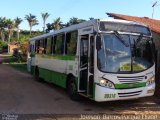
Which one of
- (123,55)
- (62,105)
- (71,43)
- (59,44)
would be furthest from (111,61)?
(59,44)

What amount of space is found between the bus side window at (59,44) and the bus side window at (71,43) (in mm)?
745

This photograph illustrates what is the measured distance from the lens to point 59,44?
624 inches

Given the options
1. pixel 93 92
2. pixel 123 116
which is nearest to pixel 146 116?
pixel 123 116

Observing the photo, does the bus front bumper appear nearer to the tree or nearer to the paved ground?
the paved ground

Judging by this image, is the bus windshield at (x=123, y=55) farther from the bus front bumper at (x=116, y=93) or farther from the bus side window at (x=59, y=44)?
the bus side window at (x=59, y=44)

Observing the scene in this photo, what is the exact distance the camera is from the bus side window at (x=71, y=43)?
13603mm

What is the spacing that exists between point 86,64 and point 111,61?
122 cm

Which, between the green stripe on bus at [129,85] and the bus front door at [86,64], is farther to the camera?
the bus front door at [86,64]

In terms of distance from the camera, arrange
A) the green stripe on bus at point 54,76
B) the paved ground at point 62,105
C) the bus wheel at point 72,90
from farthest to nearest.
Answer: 1. the green stripe on bus at point 54,76
2. the bus wheel at point 72,90
3. the paved ground at point 62,105

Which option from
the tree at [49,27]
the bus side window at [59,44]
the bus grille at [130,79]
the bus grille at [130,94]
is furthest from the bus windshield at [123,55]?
the tree at [49,27]

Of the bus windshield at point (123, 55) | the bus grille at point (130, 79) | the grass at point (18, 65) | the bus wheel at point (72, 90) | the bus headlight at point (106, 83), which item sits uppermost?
the bus windshield at point (123, 55)

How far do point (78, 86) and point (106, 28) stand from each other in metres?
2.41

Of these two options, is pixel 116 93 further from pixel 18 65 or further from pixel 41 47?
pixel 18 65

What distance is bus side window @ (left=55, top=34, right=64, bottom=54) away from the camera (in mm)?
15371
